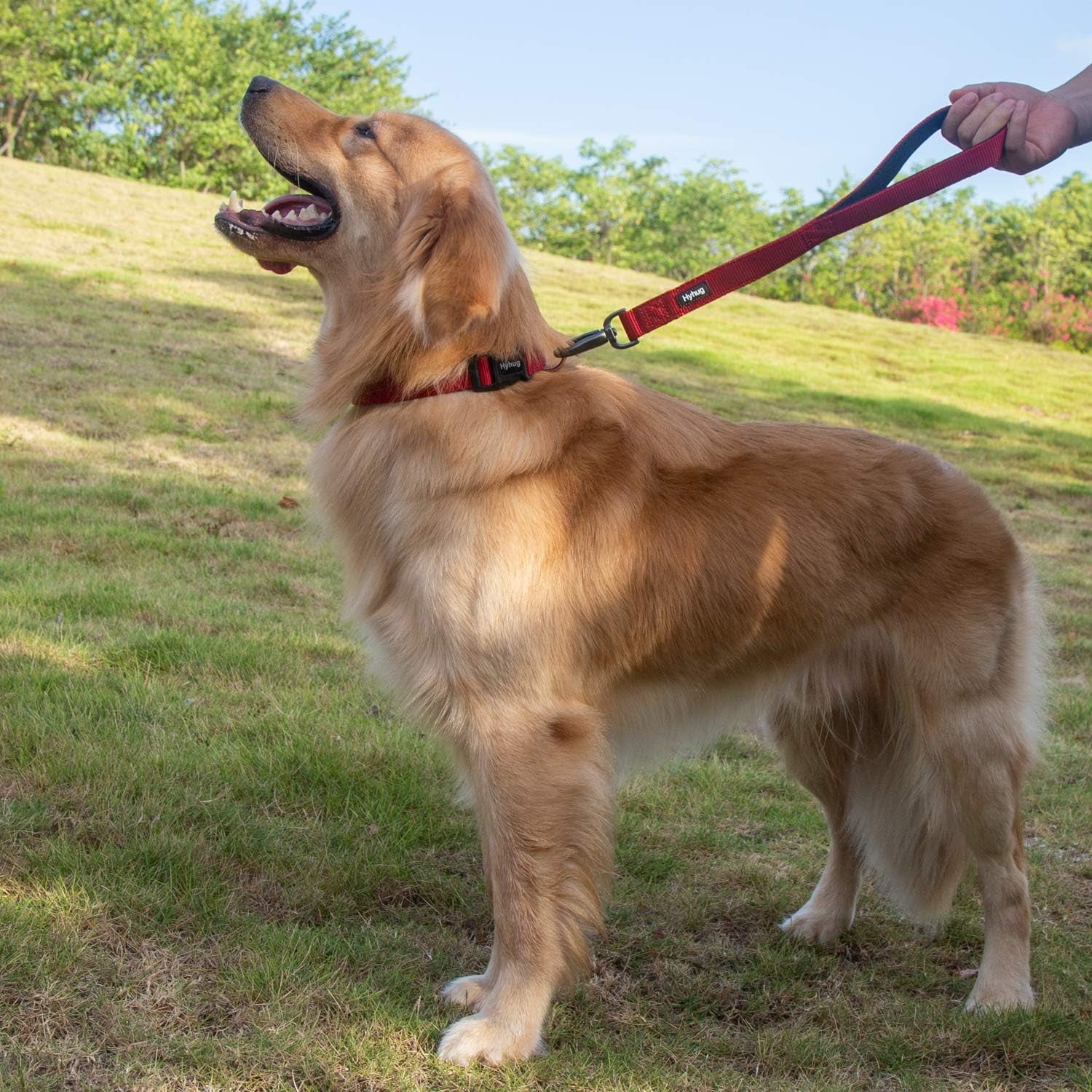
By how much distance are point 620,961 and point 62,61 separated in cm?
3597

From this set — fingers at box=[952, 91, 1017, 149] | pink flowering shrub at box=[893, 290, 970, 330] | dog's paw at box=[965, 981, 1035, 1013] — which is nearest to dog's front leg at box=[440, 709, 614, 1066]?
dog's paw at box=[965, 981, 1035, 1013]

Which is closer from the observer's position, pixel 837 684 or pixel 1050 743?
pixel 837 684

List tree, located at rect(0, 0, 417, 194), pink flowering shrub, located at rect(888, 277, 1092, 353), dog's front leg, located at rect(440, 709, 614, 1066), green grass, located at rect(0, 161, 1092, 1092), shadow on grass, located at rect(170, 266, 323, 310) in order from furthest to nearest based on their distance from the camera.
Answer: tree, located at rect(0, 0, 417, 194), pink flowering shrub, located at rect(888, 277, 1092, 353), shadow on grass, located at rect(170, 266, 323, 310), dog's front leg, located at rect(440, 709, 614, 1066), green grass, located at rect(0, 161, 1092, 1092)

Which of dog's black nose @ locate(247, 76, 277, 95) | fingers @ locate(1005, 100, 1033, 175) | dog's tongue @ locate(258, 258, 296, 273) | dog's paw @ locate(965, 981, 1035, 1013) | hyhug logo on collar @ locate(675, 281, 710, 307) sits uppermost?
fingers @ locate(1005, 100, 1033, 175)

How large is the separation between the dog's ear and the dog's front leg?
106 centimetres

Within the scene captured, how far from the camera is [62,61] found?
107 feet

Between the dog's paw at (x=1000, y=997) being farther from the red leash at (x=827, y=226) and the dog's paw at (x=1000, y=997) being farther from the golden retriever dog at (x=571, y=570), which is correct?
the red leash at (x=827, y=226)

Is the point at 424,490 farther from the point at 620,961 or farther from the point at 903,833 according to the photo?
the point at 903,833

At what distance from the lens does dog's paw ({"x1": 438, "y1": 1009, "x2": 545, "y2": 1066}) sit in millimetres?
2795

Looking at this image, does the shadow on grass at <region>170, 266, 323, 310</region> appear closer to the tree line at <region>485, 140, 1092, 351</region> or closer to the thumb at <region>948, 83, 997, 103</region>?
the thumb at <region>948, 83, 997, 103</region>

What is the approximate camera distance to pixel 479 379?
296 centimetres

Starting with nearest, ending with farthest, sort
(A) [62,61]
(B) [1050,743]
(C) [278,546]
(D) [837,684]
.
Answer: (D) [837,684] < (B) [1050,743] < (C) [278,546] < (A) [62,61]

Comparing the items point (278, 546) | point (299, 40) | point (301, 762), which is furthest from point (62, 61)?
point (301, 762)

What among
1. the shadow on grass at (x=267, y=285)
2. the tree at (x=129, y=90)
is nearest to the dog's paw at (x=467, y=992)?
the shadow on grass at (x=267, y=285)
